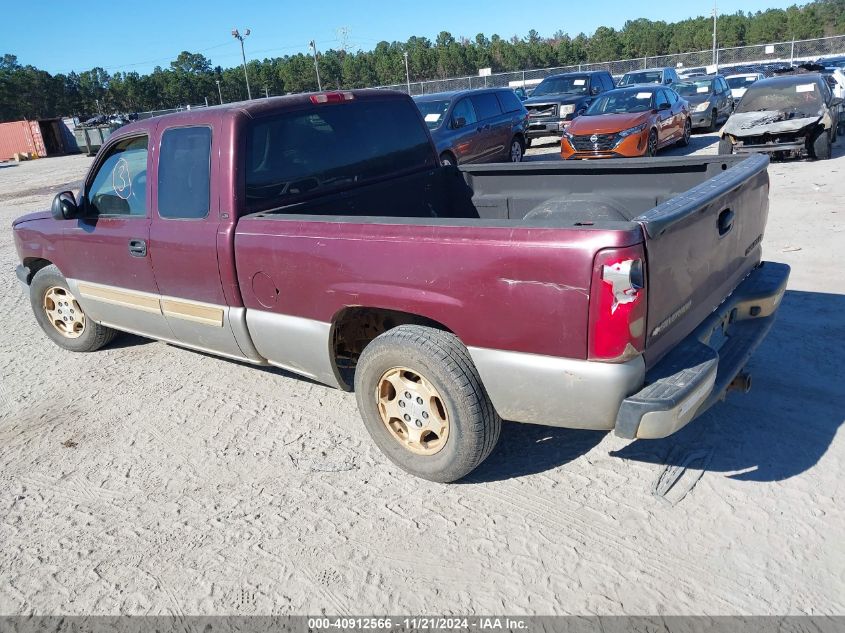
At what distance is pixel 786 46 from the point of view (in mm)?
47625

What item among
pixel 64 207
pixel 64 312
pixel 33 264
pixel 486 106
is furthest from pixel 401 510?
pixel 486 106

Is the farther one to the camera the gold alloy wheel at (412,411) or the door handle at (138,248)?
the door handle at (138,248)

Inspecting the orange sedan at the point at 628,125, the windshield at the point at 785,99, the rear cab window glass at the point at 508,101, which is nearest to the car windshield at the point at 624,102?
the orange sedan at the point at 628,125

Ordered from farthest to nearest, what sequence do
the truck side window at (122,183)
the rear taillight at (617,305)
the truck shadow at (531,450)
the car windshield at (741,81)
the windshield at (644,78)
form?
1. the car windshield at (741,81)
2. the windshield at (644,78)
3. the truck side window at (122,183)
4. the truck shadow at (531,450)
5. the rear taillight at (617,305)

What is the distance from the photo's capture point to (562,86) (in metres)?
20.3

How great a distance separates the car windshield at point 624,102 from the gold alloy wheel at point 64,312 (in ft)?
38.0

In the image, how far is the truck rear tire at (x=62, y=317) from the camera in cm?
579

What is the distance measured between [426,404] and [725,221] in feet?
5.81

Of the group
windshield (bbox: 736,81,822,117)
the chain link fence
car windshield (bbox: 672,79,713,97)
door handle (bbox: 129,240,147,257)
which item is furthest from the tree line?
door handle (bbox: 129,240,147,257)

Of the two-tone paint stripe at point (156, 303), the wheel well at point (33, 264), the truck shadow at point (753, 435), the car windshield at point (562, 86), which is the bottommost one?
the truck shadow at point (753, 435)

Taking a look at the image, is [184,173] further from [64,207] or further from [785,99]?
[785,99]

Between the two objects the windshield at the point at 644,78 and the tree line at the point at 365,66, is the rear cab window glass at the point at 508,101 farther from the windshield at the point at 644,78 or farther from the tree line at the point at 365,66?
the tree line at the point at 365,66

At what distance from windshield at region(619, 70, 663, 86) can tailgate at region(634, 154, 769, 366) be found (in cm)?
1764

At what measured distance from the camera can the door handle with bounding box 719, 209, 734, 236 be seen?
11.1 feet
